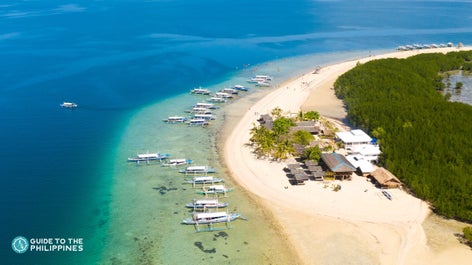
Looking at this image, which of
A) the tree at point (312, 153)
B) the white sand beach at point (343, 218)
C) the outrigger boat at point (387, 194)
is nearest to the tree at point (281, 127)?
the white sand beach at point (343, 218)

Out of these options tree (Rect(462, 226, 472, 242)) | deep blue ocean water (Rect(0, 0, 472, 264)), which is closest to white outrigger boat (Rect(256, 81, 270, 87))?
deep blue ocean water (Rect(0, 0, 472, 264))

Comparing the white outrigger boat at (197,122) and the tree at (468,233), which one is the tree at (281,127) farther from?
the tree at (468,233)

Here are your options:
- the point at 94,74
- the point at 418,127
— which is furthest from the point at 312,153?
the point at 94,74

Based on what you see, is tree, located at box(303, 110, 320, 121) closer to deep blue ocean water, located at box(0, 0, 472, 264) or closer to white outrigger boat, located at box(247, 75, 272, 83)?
white outrigger boat, located at box(247, 75, 272, 83)

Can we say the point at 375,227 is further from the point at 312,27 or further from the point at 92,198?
the point at 312,27

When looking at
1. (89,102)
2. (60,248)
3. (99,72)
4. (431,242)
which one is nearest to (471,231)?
(431,242)
